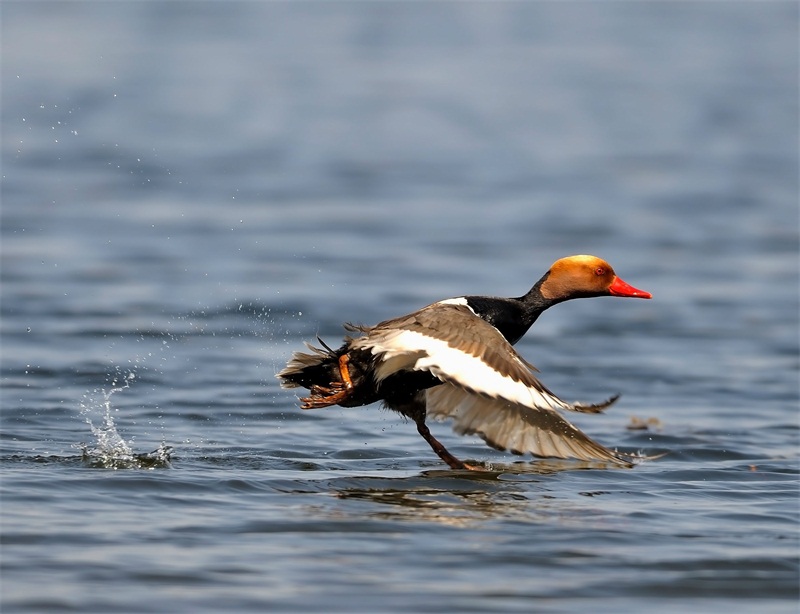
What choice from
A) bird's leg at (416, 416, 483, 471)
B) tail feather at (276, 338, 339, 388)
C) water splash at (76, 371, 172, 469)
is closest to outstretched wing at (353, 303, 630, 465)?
bird's leg at (416, 416, 483, 471)

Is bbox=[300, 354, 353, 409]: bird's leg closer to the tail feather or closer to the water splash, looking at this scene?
the tail feather

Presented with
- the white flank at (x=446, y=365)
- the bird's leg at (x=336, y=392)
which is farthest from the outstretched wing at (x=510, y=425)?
the bird's leg at (x=336, y=392)

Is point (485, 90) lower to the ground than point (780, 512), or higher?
higher

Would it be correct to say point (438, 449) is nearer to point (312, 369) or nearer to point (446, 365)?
point (312, 369)

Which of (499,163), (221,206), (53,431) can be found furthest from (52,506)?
(499,163)

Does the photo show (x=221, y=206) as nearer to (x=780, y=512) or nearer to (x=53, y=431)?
(x=53, y=431)

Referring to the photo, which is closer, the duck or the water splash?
the duck

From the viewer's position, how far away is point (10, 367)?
11.9 meters

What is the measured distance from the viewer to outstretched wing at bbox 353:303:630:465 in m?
7.34

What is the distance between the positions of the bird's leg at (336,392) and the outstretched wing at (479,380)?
31cm

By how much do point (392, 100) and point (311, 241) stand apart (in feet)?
46.5

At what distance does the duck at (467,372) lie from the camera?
7441 millimetres

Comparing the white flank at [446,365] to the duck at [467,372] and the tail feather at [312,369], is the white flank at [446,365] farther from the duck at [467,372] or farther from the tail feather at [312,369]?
the tail feather at [312,369]

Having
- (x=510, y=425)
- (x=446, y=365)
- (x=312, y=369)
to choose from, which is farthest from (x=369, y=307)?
(x=446, y=365)
